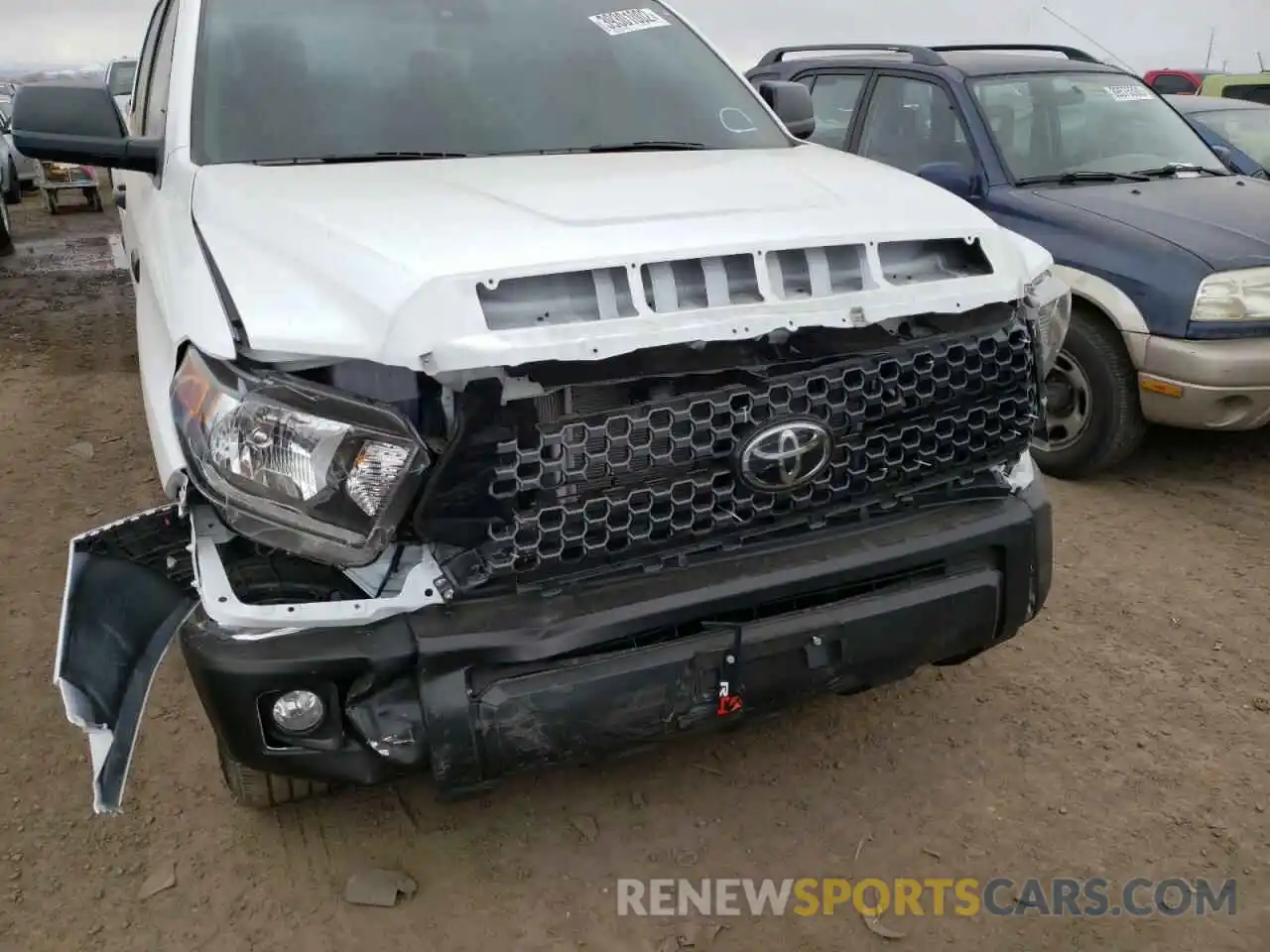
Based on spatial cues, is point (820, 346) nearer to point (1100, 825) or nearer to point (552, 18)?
point (1100, 825)

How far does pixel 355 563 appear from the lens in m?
1.96

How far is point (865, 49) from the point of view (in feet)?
20.2

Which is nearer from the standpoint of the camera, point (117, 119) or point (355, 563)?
point (355, 563)

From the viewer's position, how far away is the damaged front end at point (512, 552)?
6.33ft

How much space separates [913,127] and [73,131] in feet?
13.0

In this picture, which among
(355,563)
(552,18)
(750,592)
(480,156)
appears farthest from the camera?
(552,18)

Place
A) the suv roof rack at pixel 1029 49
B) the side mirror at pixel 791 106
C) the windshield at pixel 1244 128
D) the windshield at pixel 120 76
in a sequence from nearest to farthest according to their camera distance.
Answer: the side mirror at pixel 791 106 < the suv roof rack at pixel 1029 49 < the windshield at pixel 1244 128 < the windshield at pixel 120 76

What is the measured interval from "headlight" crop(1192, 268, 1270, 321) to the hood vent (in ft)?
7.45

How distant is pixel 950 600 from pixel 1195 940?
902 millimetres

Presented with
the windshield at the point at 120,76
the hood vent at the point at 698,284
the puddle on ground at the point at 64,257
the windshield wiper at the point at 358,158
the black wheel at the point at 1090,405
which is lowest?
the puddle on ground at the point at 64,257

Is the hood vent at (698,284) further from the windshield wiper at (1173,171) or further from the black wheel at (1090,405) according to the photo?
the windshield wiper at (1173,171)

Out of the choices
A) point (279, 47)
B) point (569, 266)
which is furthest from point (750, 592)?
point (279, 47)

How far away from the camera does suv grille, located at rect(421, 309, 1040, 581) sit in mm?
1998

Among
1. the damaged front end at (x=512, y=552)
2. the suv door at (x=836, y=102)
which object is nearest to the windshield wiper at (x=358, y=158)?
the damaged front end at (x=512, y=552)
